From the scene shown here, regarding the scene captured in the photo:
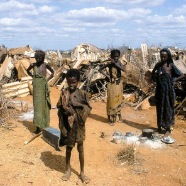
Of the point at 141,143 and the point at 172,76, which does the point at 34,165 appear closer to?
the point at 141,143

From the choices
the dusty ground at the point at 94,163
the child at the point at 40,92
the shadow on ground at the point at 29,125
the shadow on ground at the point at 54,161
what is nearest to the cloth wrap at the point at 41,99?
the child at the point at 40,92

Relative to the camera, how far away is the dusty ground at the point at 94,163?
446 centimetres

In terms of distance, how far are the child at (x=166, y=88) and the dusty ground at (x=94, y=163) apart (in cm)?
44

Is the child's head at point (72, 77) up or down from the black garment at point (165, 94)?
up

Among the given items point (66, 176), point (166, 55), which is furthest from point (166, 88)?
point (66, 176)

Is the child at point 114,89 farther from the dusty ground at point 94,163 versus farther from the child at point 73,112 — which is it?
the child at point 73,112

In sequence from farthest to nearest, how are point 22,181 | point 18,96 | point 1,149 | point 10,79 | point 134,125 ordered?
point 10,79 < point 18,96 < point 134,125 < point 1,149 < point 22,181

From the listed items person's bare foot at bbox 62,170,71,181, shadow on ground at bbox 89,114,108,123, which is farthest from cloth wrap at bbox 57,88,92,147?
shadow on ground at bbox 89,114,108,123

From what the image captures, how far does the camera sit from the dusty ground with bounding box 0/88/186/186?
446cm

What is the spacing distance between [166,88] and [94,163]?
224cm

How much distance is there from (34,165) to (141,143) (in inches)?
83.3

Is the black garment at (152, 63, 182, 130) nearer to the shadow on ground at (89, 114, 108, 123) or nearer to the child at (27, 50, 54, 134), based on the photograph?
the shadow on ground at (89, 114, 108, 123)

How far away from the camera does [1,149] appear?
5.68 m

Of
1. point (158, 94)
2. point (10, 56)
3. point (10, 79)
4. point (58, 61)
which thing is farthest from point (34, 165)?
point (58, 61)
